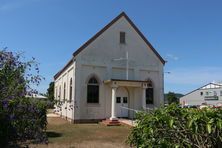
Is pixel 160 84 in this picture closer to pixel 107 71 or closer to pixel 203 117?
pixel 107 71

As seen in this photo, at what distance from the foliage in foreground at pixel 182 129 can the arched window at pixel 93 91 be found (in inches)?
727

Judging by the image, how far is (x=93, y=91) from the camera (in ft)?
76.5

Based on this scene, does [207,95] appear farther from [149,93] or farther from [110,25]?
[110,25]

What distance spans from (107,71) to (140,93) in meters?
4.14

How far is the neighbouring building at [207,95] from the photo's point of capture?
68838 millimetres

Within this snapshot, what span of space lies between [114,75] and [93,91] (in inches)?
108

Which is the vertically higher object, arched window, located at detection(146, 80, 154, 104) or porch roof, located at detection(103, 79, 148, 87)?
porch roof, located at detection(103, 79, 148, 87)

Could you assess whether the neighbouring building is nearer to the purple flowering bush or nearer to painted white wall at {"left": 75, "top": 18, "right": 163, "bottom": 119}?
painted white wall at {"left": 75, "top": 18, "right": 163, "bottom": 119}

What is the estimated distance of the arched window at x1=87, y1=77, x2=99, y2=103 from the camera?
75.8ft

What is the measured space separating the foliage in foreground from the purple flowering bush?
2.63 metres

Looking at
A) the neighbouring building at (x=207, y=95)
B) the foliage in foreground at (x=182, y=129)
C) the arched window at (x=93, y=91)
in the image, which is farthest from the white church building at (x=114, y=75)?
the neighbouring building at (x=207, y=95)

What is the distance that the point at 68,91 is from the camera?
85.9ft

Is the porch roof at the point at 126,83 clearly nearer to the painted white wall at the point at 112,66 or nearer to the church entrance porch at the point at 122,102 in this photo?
the painted white wall at the point at 112,66

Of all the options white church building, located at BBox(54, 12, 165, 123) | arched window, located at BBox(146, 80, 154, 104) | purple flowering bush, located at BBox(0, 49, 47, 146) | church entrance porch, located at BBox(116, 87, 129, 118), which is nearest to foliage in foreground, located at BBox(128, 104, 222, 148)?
purple flowering bush, located at BBox(0, 49, 47, 146)
